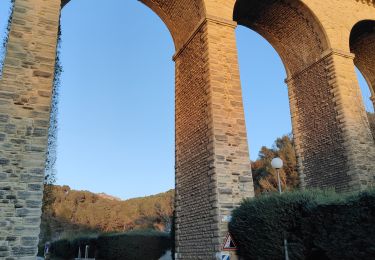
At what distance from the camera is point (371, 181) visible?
9.95 m

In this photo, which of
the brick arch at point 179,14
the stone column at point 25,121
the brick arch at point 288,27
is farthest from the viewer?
the brick arch at point 288,27

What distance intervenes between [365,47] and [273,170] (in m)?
12.2

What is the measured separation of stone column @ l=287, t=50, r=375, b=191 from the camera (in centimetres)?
1012

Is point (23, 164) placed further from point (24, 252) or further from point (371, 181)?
point (371, 181)

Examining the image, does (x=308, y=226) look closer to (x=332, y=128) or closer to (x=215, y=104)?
(x=215, y=104)

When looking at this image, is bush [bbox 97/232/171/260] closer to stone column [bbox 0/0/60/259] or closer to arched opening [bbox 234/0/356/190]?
arched opening [bbox 234/0/356/190]

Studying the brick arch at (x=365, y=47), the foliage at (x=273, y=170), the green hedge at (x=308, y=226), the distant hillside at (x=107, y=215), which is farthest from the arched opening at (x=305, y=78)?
the distant hillside at (x=107, y=215)

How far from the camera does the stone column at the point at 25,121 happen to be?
5.85m

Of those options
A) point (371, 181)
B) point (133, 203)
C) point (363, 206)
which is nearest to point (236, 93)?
point (363, 206)

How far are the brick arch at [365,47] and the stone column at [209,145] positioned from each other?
23.2 ft

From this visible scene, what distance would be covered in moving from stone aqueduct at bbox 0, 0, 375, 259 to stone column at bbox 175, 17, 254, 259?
0.10 ft

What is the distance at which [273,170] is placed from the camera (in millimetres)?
24359

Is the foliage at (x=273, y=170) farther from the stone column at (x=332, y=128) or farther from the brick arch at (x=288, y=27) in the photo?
the brick arch at (x=288, y=27)

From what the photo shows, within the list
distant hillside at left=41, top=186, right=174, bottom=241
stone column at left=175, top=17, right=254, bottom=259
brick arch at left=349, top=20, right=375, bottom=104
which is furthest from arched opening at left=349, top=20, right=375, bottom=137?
distant hillside at left=41, top=186, right=174, bottom=241
